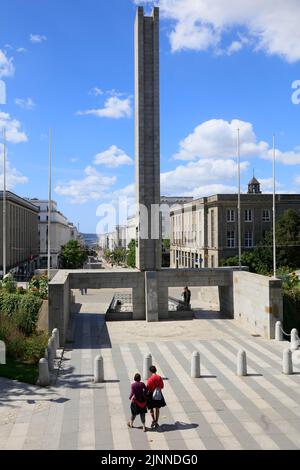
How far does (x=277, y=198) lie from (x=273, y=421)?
60.4 meters

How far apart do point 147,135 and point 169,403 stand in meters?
21.4

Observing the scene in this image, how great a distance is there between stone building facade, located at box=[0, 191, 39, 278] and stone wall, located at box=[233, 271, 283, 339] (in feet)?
139

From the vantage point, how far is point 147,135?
103 feet

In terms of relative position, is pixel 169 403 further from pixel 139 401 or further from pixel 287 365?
pixel 287 365

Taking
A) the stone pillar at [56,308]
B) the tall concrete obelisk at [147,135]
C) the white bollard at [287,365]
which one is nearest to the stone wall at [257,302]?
the tall concrete obelisk at [147,135]

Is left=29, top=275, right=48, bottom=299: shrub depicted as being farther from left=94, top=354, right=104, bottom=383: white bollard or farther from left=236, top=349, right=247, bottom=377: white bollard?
left=236, top=349, right=247, bottom=377: white bollard

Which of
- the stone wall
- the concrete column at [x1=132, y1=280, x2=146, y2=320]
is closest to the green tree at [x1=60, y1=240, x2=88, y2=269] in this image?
the concrete column at [x1=132, y1=280, x2=146, y2=320]

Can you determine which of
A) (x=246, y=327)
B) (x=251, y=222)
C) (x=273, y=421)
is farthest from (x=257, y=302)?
(x=251, y=222)

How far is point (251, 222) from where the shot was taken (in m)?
69.2

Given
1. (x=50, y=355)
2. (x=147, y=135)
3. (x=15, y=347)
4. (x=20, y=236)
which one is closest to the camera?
(x=50, y=355)

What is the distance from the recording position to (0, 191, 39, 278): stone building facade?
66375 millimetres

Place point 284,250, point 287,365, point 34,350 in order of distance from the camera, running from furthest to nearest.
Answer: point 284,250 < point 34,350 < point 287,365

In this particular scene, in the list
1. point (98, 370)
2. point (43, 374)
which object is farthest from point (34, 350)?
point (98, 370)

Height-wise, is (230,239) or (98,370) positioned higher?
(230,239)
